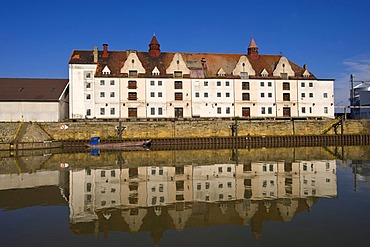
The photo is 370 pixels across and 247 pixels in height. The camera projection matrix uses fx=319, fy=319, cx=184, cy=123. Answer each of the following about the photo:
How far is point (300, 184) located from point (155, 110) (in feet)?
107

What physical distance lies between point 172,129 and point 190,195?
96.3 feet

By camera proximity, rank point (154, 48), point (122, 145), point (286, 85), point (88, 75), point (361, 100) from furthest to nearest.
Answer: point (361, 100) → point (154, 48) → point (286, 85) → point (88, 75) → point (122, 145)

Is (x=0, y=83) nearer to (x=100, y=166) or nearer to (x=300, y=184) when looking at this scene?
(x=100, y=166)

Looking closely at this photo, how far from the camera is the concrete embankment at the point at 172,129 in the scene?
1578 inches

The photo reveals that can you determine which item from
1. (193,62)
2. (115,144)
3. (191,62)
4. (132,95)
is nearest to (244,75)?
(193,62)

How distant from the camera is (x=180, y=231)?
10773mm

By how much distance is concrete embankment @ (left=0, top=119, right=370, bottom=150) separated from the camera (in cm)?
4009

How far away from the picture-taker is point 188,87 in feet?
160

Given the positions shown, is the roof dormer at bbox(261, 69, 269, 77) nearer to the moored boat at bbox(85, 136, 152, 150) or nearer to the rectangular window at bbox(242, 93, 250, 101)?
the rectangular window at bbox(242, 93, 250, 101)

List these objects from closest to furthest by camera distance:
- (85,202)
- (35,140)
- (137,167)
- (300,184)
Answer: (85,202) → (300,184) → (137,167) → (35,140)

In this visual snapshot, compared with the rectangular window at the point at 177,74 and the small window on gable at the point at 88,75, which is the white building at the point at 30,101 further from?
the rectangular window at the point at 177,74

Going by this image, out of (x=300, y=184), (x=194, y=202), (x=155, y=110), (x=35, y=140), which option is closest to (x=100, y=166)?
(x=194, y=202)

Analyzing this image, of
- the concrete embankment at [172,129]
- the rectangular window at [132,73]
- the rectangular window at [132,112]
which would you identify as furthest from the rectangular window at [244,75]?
the rectangular window at [132,112]

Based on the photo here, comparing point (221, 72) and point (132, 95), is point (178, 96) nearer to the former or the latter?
point (132, 95)
